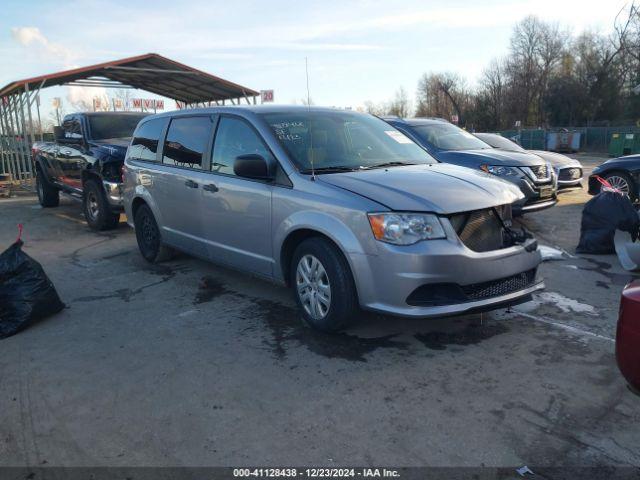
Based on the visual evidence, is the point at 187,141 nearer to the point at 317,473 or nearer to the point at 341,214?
the point at 341,214

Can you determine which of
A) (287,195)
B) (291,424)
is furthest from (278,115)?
(291,424)

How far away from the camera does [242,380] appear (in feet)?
11.4

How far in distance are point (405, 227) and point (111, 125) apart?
7542 millimetres

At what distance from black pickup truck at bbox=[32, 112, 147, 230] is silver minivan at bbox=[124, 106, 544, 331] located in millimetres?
3003

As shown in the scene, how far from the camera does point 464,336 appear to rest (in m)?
4.05

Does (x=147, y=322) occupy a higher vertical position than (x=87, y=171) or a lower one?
lower

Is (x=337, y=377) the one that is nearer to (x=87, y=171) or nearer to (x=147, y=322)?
(x=147, y=322)

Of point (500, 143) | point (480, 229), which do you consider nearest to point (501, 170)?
point (500, 143)

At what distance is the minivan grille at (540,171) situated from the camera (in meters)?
8.02

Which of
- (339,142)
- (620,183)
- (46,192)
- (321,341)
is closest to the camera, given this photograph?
(321,341)

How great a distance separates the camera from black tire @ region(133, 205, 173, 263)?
630cm

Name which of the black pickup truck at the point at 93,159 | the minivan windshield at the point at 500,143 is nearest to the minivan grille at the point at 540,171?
the minivan windshield at the point at 500,143

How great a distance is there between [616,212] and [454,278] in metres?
3.95

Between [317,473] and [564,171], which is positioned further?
[564,171]
